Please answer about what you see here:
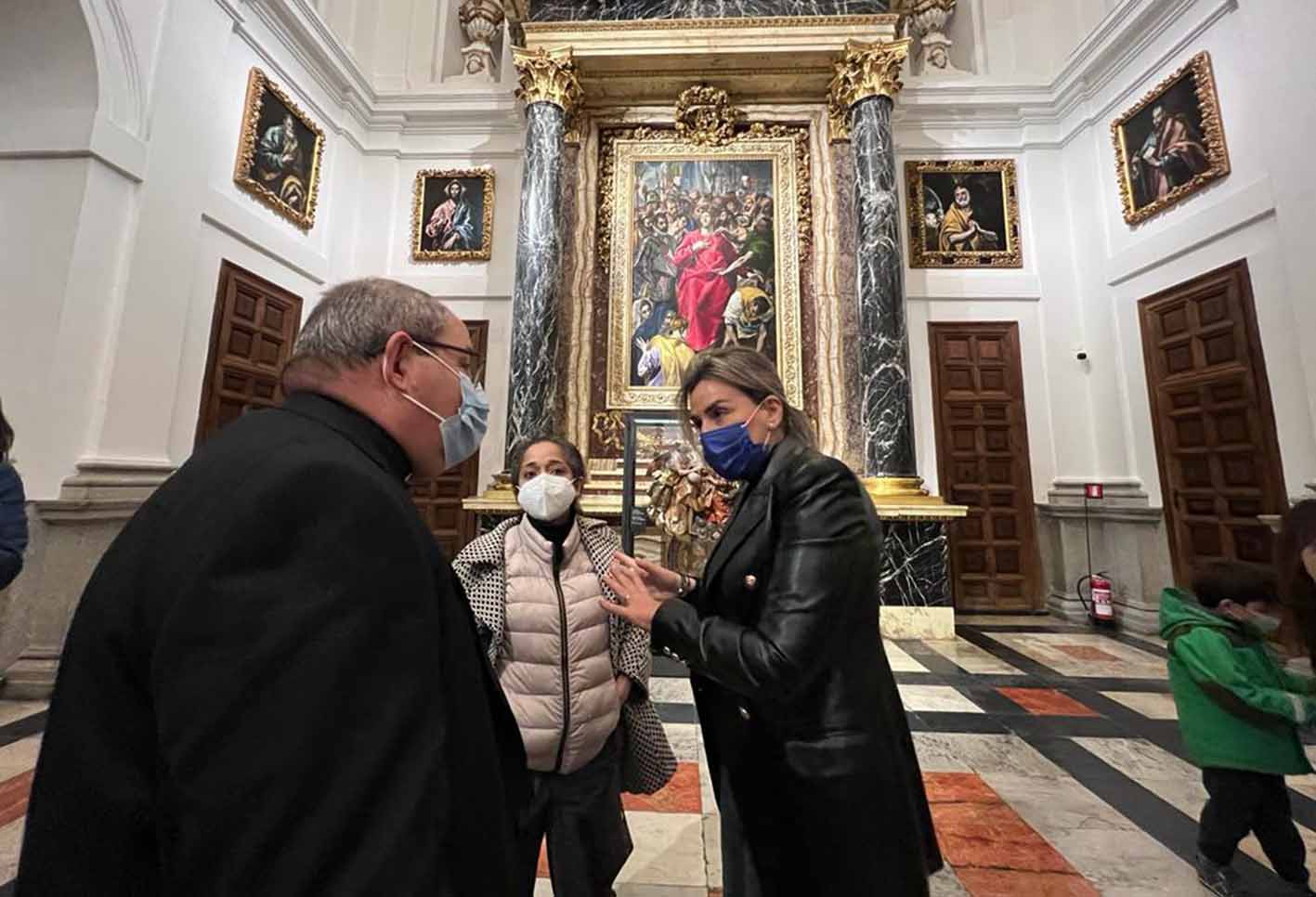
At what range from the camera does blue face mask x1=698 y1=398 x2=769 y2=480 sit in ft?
4.52

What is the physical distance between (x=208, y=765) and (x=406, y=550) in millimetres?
263

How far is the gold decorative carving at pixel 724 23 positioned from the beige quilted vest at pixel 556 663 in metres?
7.43

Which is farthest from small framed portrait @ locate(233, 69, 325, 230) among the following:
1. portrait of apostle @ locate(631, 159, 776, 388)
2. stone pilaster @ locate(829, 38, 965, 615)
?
stone pilaster @ locate(829, 38, 965, 615)

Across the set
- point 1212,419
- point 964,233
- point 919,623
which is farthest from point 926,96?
point 919,623

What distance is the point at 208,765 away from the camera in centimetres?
56

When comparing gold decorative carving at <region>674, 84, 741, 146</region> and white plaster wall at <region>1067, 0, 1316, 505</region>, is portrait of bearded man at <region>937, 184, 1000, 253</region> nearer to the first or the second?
white plaster wall at <region>1067, 0, 1316, 505</region>

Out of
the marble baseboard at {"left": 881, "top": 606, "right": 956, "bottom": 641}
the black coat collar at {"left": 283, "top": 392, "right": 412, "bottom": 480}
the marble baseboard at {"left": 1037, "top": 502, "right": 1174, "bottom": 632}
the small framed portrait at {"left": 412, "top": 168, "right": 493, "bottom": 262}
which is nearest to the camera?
the black coat collar at {"left": 283, "top": 392, "right": 412, "bottom": 480}

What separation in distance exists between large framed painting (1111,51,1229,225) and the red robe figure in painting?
14.5 ft

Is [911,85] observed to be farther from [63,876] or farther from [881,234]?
[63,876]

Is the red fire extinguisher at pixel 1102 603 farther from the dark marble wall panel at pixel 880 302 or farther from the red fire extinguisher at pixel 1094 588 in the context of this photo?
the dark marble wall panel at pixel 880 302

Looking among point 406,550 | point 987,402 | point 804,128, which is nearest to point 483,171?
point 804,128

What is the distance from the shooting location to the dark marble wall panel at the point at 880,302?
6.16 metres

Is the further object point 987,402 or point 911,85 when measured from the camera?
point 911,85

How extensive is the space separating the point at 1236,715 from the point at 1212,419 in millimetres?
5204
